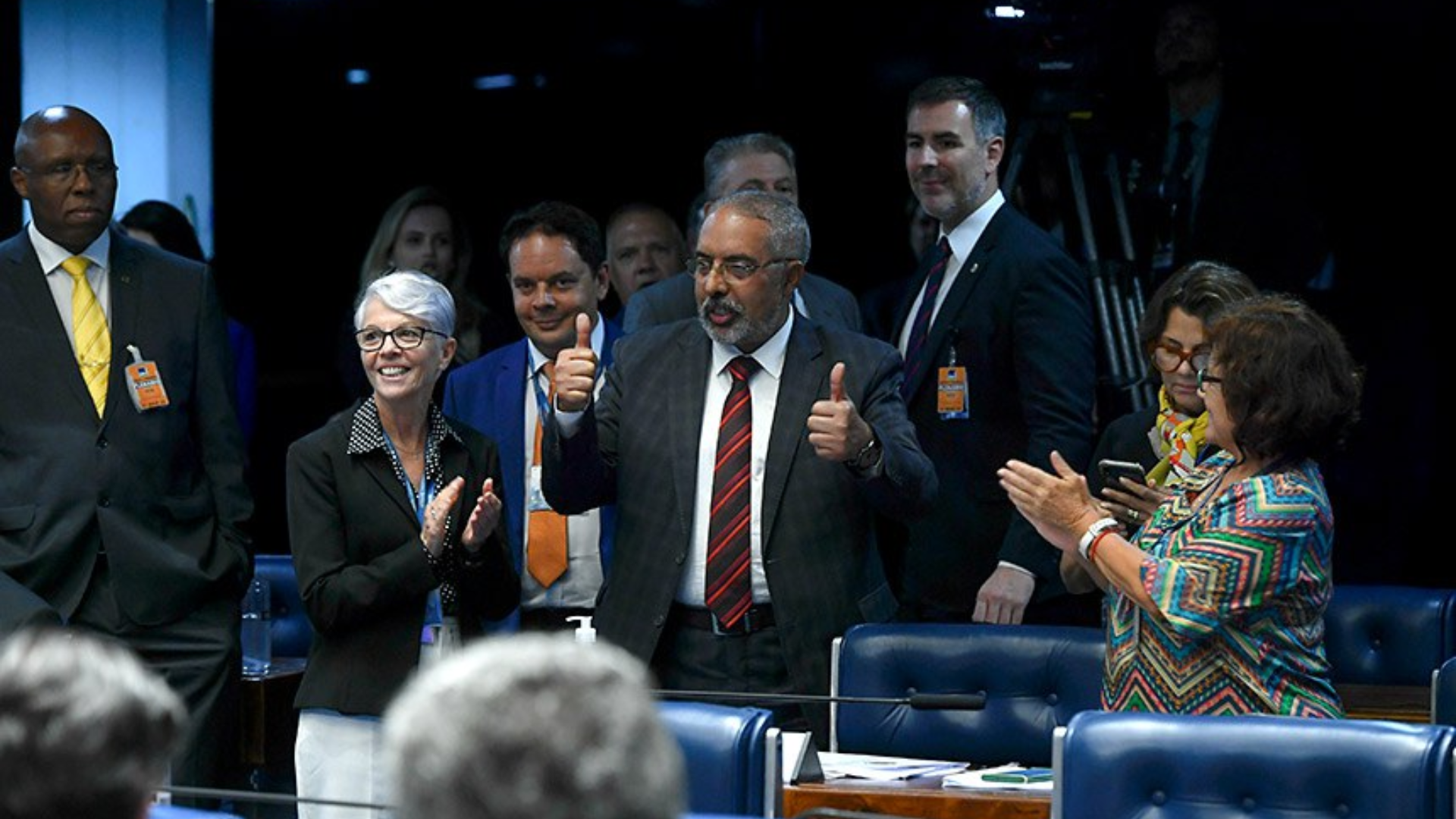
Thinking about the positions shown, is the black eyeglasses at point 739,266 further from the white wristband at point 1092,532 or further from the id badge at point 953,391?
the white wristband at point 1092,532

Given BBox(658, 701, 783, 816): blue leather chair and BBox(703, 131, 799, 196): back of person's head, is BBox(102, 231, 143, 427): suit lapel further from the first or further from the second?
BBox(658, 701, 783, 816): blue leather chair

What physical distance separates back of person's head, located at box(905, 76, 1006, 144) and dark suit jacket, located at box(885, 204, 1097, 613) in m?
0.24

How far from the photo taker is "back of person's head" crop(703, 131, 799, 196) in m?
5.61

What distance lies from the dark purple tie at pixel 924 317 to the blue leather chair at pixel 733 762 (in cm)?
188

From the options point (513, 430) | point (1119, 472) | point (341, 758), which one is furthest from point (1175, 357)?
point (341, 758)

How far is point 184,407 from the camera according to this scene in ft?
16.1

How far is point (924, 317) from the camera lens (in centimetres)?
531

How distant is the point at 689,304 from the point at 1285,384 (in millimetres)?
2107

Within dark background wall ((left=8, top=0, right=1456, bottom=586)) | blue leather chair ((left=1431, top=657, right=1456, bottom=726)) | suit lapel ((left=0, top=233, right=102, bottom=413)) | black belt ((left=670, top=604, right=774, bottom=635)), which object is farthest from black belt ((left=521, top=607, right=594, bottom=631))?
dark background wall ((left=8, top=0, right=1456, bottom=586))

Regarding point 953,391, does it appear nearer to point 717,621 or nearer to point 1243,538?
point 717,621

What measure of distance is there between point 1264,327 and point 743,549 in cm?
125

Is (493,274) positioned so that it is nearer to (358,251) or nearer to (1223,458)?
(358,251)

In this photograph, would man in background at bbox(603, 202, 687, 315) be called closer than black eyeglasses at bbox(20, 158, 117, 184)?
No

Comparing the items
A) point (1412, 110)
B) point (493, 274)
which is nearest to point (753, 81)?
point (493, 274)
